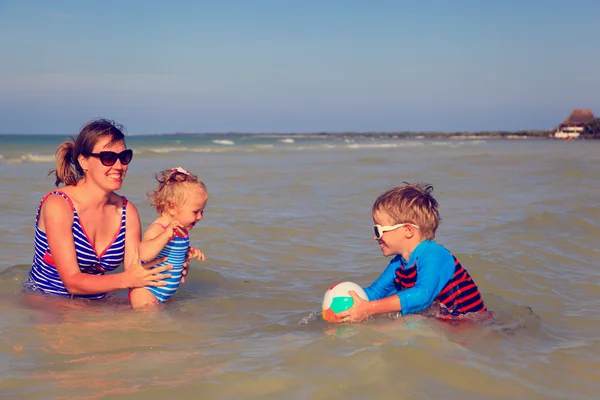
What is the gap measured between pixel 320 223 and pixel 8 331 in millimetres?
5963

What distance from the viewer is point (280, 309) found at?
5340 mm

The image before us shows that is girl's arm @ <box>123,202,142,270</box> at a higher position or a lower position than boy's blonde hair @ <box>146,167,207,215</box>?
lower

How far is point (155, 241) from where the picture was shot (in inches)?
184

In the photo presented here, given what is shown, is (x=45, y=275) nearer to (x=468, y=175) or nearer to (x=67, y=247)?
(x=67, y=247)

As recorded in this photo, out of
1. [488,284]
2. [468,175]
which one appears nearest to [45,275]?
[488,284]

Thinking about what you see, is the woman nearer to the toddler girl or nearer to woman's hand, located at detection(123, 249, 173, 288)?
woman's hand, located at detection(123, 249, 173, 288)

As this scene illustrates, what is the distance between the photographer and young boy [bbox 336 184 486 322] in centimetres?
446

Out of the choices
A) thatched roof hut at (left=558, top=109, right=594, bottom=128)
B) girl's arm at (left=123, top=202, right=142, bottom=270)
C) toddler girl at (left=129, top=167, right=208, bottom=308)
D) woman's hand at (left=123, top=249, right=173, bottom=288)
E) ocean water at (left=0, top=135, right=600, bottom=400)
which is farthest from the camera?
thatched roof hut at (left=558, top=109, right=594, bottom=128)

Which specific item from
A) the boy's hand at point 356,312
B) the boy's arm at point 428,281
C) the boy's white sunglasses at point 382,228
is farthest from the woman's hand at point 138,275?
the boy's arm at point 428,281

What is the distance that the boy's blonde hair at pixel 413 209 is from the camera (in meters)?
4.70

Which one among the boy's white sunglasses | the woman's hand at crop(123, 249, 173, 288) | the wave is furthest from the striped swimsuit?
the wave

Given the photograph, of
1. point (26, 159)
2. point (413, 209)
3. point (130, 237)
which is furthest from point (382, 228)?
point (26, 159)

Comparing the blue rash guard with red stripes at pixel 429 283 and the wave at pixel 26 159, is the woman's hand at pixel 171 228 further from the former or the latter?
the wave at pixel 26 159

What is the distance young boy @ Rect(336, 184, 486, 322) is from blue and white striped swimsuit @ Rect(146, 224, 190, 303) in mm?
1382
